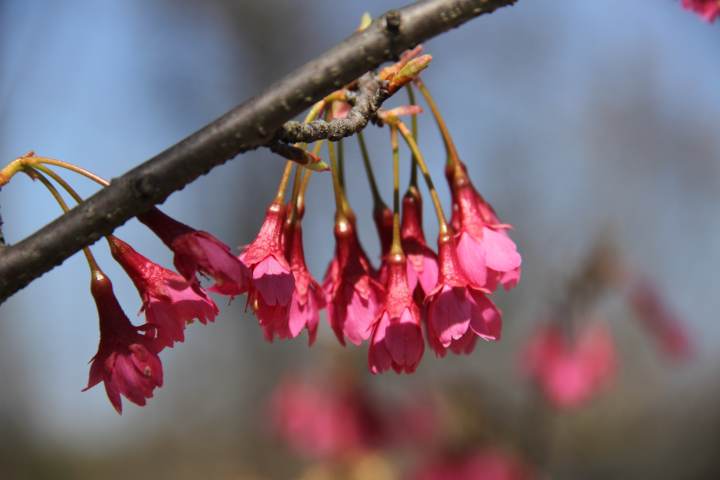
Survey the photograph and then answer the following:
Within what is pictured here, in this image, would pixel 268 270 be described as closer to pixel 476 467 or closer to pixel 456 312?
pixel 456 312

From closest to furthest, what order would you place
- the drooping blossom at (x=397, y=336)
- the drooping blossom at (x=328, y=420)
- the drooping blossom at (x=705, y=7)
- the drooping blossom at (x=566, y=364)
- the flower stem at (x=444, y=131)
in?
the drooping blossom at (x=397, y=336) < the flower stem at (x=444, y=131) < the drooping blossom at (x=705, y=7) < the drooping blossom at (x=328, y=420) < the drooping blossom at (x=566, y=364)

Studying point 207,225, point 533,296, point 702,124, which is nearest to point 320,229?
point 207,225

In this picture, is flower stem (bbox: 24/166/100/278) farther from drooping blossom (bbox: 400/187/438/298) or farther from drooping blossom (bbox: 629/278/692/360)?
drooping blossom (bbox: 629/278/692/360)

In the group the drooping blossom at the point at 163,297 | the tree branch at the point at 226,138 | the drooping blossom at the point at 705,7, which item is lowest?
the drooping blossom at the point at 163,297

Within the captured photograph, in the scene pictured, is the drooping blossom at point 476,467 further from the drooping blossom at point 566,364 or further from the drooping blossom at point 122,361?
the drooping blossom at point 122,361

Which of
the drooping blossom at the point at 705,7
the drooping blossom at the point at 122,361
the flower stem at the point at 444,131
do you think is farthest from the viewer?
the drooping blossom at the point at 705,7

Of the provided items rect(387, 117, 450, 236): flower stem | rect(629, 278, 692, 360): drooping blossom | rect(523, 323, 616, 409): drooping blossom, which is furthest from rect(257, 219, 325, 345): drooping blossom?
rect(629, 278, 692, 360): drooping blossom

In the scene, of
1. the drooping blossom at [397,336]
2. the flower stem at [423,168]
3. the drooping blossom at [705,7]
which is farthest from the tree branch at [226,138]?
the drooping blossom at [705,7]

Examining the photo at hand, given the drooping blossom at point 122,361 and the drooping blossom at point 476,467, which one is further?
the drooping blossom at point 476,467
